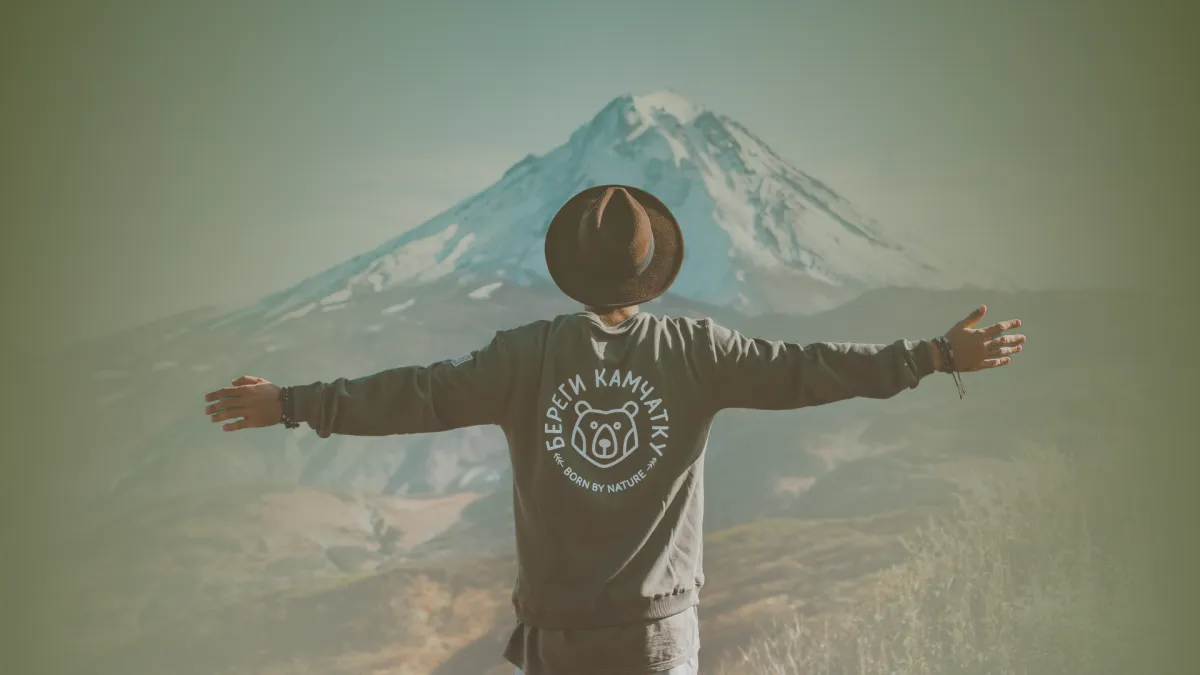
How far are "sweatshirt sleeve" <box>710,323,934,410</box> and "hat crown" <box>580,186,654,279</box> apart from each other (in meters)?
0.19

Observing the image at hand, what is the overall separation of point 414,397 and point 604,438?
0.98 ft

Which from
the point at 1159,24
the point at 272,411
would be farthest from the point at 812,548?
the point at 1159,24

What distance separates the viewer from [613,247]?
1.59 m

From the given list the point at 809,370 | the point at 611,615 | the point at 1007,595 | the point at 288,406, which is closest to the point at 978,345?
the point at 809,370

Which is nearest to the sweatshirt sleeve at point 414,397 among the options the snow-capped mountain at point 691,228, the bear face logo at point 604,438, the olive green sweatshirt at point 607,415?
the olive green sweatshirt at point 607,415

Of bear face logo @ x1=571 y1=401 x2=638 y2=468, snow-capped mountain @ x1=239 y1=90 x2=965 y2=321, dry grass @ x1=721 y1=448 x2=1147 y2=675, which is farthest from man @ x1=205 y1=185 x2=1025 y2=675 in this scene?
snow-capped mountain @ x1=239 y1=90 x2=965 y2=321

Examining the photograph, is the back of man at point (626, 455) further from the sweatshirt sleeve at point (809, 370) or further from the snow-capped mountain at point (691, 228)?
the snow-capped mountain at point (691, 228)

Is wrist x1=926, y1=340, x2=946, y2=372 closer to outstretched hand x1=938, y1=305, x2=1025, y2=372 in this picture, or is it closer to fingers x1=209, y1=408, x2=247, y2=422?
outstretched hand x1=938, y1=305, x2=1025, y2=372

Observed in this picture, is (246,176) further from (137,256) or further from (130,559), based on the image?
(130,559)

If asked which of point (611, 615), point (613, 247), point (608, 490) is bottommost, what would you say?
point (611, 615)

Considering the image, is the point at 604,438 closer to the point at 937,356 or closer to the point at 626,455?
A: the point at 626,455

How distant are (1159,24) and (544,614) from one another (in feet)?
10.1

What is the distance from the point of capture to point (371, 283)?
311 centimetres

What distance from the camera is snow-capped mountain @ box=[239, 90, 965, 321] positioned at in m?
3.16
